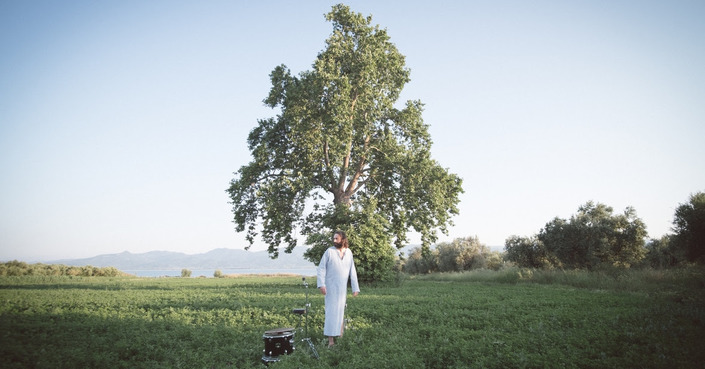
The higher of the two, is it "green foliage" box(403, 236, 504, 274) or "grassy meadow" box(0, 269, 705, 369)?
"grassy meadow" box(0, 269, 705, 369)

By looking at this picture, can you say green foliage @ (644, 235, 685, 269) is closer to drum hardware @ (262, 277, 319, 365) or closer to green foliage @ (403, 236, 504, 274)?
green foliage @ (403, 236, 504, 274)

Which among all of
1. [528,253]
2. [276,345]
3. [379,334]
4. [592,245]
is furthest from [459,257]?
[276,345]

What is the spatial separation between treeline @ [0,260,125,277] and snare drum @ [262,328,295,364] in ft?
145

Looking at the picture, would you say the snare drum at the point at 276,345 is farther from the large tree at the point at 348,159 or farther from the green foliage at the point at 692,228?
the green foliage at the point at 692,228

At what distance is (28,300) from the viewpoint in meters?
13.8

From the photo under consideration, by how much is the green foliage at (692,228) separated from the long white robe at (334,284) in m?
26.3

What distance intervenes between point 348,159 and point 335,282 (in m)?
17.5

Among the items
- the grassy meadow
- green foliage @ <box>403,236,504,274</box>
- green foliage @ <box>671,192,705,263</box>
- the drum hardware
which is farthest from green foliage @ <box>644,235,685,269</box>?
the drum hardware

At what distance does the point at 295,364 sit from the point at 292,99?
66.7 feet

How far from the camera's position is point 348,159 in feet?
82.7

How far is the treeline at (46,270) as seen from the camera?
35.6m

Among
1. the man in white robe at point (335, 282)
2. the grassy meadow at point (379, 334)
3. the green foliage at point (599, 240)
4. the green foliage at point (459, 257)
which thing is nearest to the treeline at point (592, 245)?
the green foliage at point (599, 240)

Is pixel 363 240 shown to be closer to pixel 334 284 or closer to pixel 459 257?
pixel 334 284

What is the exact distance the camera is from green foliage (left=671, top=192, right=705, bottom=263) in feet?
70.7
